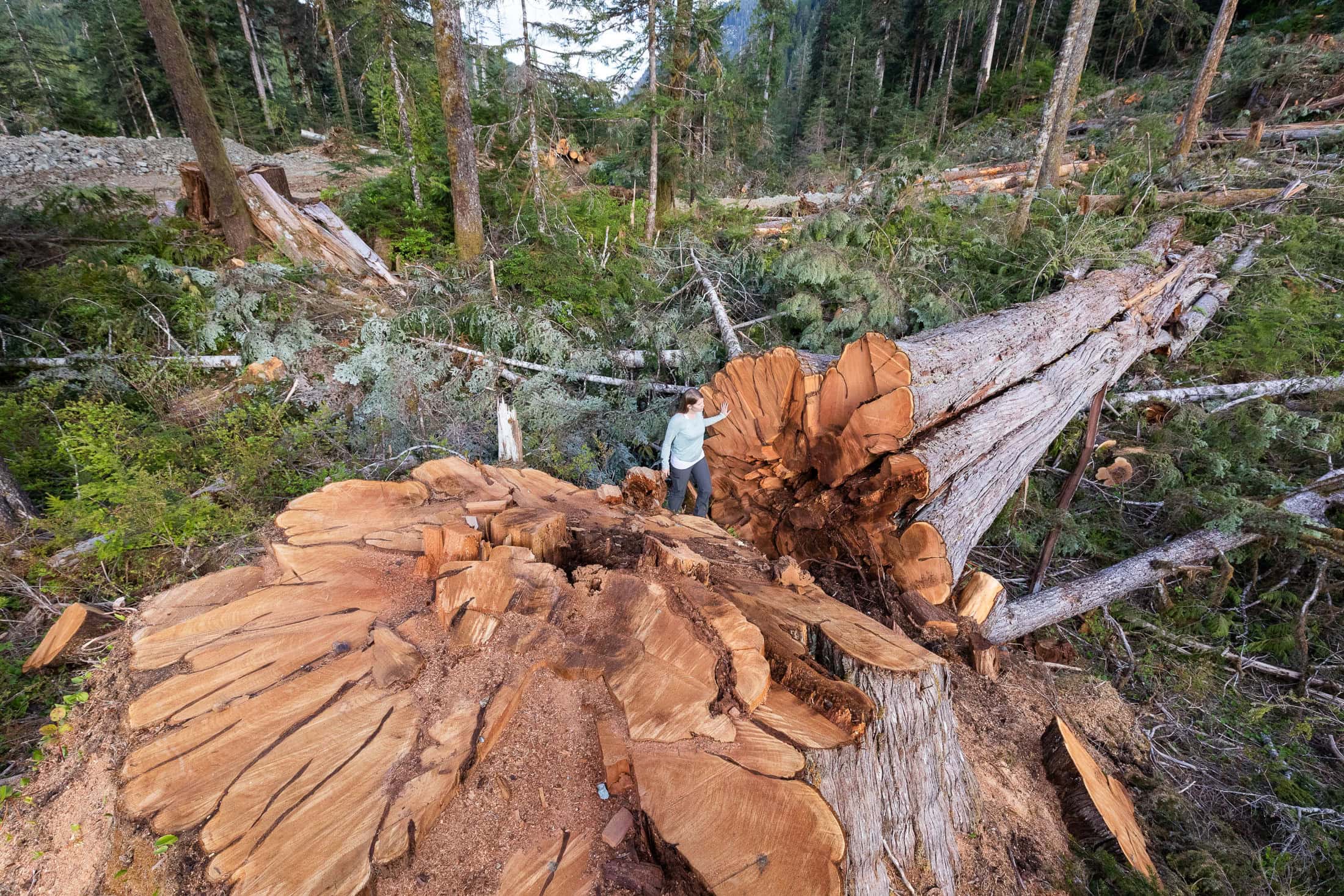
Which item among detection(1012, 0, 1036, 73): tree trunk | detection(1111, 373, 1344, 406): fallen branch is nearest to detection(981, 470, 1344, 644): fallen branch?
detection(1111, 373, 1344, 406): fallen branch

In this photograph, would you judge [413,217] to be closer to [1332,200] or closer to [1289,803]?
[1289,803]

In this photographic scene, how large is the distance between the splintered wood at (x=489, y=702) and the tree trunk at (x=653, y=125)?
754 centimetres

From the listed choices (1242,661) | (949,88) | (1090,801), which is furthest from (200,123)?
(949,88)

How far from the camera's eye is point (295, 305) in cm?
556

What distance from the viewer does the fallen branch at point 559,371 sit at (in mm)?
5094

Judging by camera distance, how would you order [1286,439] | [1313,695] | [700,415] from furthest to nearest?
[1286,439]
[700,415]
[1313,695]

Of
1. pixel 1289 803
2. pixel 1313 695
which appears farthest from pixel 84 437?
pixel 1313 695

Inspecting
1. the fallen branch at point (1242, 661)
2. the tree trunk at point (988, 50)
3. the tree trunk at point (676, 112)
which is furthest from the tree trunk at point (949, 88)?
the fallen branch at point (1242, 661)

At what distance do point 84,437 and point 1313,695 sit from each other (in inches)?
312

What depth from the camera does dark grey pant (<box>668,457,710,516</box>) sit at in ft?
12.2

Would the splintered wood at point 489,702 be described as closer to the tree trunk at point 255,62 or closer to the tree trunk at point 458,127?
the tree trunk at point 458,127

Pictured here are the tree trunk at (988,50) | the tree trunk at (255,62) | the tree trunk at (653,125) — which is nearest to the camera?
the tree trunk at (653,125)

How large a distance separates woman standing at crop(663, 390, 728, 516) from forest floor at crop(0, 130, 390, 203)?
8066 mm

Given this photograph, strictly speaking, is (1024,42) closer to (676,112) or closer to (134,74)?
(676,112)
